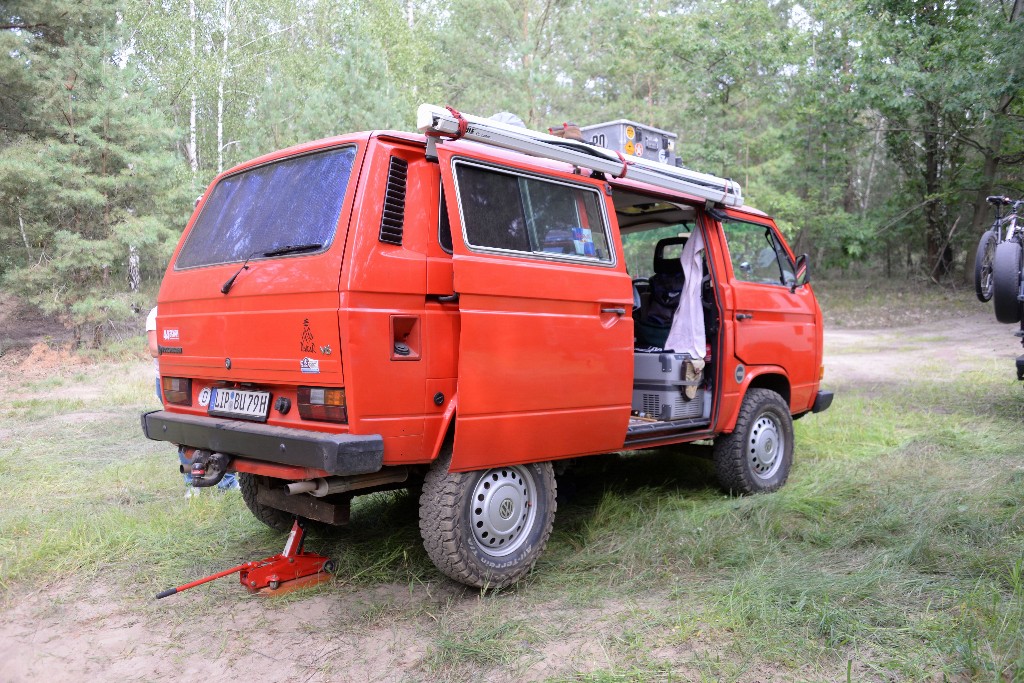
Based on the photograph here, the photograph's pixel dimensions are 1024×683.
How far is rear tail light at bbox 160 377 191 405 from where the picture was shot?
4.30 meters

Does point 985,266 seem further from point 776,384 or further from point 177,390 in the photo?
point 177,390

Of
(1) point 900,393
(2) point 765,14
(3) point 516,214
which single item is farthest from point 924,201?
(3) point 516,214

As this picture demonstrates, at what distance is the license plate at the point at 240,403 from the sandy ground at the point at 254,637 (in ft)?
3.06

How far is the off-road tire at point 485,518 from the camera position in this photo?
145 inches

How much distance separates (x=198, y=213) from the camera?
456cm

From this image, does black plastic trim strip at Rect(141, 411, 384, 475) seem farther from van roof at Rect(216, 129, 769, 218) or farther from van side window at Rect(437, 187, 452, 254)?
van roof at Rect(216, 129, 769, 218)

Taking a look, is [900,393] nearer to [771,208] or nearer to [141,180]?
[771,208]

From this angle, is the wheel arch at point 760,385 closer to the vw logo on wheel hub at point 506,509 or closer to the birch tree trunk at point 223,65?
the vw logo on wheel hub at point 506,509

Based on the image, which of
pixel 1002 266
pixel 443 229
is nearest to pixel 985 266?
pixel 1002 266

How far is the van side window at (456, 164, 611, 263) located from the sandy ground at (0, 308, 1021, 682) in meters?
1.80

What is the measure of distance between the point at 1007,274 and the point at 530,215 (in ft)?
16.7

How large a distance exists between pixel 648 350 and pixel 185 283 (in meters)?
3.20

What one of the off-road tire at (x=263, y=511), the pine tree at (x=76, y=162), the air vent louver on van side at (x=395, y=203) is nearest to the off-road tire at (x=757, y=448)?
the off-road tire at (x=263, y=511)

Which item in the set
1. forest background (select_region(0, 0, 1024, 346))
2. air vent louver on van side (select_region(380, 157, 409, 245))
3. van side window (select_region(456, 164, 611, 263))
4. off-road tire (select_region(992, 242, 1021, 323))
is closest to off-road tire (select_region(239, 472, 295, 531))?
air vent louver on van side (select_region(380, 157, 409, 245))
